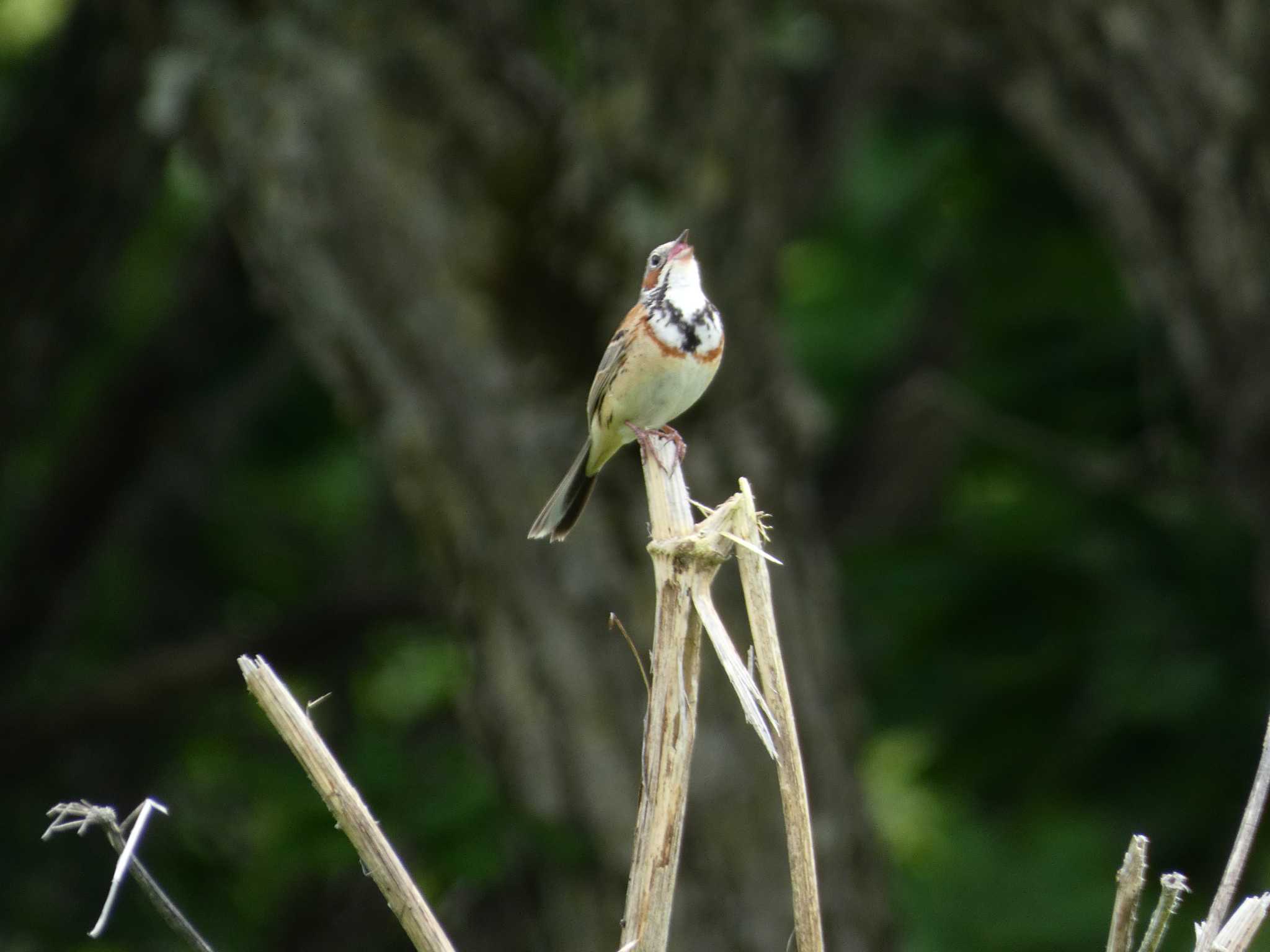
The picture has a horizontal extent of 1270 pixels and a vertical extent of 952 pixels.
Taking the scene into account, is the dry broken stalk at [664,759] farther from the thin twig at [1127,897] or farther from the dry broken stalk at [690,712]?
the thin twig at [1127,897]

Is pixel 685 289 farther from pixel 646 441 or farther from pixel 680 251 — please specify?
pixel 646 441

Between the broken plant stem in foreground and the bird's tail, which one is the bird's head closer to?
the bird's tail

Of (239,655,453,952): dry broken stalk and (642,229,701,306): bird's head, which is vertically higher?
(642,229,701,306): bird's head

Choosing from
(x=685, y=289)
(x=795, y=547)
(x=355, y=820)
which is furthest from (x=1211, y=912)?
(x=795, y=547)

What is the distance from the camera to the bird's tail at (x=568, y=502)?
4.11m

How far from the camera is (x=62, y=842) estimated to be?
7738 mm

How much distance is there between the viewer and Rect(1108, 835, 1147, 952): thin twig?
1832mm

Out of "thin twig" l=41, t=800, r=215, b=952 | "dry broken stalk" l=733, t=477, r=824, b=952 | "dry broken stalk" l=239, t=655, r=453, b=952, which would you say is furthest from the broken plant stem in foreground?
"thin twig" l=41, t=800, r=215, b=952

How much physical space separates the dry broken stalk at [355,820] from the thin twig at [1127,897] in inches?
28.9

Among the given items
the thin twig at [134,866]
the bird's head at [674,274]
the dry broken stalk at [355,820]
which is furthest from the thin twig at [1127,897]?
the bird's head at [674,274]

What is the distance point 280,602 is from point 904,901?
12.6 feet

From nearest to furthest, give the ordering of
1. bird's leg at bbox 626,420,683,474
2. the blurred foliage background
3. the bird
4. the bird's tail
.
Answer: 1. bird's leg at bbox 626,420,683,474
2. the bird
3. the bird's tail
4. the blurred foliage background

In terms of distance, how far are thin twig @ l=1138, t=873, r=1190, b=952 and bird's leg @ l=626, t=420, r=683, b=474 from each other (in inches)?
42.8

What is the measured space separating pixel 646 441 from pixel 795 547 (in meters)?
2.70
